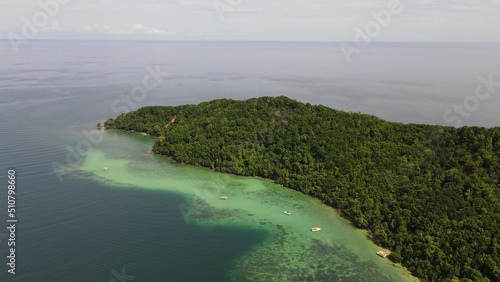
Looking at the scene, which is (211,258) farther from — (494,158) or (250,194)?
(494,158)

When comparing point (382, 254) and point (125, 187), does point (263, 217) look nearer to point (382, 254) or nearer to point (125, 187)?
point (382, 254)

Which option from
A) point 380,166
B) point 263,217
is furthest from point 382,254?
point 380,166

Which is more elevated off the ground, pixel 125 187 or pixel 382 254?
pixel 382 254

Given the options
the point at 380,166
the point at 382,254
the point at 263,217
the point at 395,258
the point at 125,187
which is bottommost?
the point at 125,187

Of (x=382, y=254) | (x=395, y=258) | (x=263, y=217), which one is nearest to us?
(x=395, y=258)

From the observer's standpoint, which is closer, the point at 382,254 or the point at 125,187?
the point at 382,254

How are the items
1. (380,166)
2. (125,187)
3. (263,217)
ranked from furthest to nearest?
(125,187) → (380,166) → (263,217)

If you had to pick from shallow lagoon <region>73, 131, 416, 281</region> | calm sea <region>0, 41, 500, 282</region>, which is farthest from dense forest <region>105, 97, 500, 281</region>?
calm sea <region>0, 41, 500, 282</region>

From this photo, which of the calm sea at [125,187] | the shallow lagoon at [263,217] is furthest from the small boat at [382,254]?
the calm sea at [125,187]
